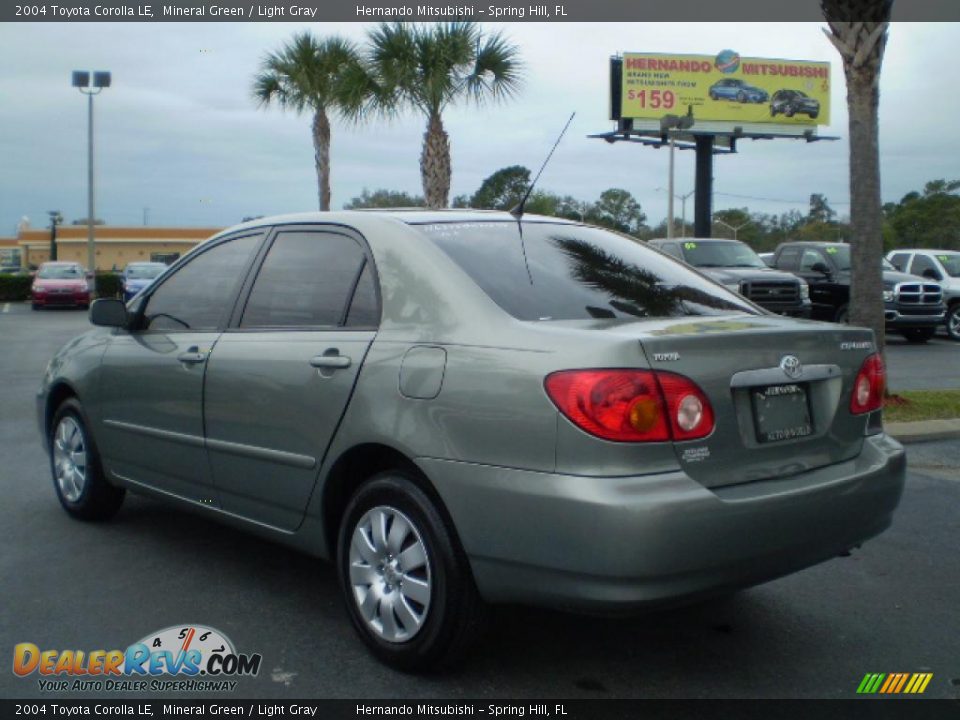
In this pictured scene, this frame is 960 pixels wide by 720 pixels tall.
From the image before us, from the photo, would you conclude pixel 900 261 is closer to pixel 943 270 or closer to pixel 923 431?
pixel 943 270

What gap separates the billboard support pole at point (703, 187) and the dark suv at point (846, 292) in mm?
24138

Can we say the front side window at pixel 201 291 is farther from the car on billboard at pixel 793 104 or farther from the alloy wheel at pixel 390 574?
the car on billboard at pixel 793 104

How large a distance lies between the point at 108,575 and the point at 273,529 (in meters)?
1.10

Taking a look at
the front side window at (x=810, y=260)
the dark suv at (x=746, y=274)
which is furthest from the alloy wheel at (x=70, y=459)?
the front side window at (x=810, y=260)

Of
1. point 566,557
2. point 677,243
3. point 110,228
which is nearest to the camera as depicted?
point 566,557

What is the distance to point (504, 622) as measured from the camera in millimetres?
4391

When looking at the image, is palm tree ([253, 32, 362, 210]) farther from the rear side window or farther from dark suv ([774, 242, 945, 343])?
the rear side window

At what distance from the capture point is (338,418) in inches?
157

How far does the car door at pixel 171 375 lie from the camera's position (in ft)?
16.0

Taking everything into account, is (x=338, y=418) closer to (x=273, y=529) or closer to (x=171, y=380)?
(x=273, y=529)

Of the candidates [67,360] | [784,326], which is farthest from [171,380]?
[784,326]

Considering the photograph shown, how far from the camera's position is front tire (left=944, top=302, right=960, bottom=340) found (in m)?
20.8

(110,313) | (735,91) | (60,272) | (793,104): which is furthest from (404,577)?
(793,104)

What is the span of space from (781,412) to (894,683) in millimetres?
1073
